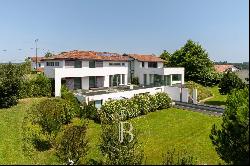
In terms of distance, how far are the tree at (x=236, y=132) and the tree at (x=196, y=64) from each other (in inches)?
2157

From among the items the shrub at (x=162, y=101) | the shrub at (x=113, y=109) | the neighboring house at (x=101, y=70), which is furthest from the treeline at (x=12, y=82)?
the shrub at (x=162, y=101)

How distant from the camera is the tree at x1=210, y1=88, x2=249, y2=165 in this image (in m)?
13.3

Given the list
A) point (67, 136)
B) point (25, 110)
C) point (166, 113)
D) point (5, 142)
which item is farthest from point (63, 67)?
point (67, 136)

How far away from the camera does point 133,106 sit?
39.7m

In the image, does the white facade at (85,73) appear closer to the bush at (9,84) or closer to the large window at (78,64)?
the large window at (78,64)

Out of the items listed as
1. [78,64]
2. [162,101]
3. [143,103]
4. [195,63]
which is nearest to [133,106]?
[143,103]

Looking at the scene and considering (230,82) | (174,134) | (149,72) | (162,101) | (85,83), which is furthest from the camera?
(149,72)

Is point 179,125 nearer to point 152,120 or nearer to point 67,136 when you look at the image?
point 152,120

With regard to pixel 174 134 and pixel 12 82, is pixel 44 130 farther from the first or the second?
pixel 174 134

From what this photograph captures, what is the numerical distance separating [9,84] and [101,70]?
52.9ft

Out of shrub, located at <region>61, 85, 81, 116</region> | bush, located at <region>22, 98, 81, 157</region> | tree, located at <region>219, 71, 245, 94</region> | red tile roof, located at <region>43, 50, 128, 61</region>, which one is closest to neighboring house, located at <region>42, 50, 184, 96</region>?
red tile roof, located at <region>43, 50, 128, 61</region>

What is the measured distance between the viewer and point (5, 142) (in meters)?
27.8

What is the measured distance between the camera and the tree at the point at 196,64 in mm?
69688

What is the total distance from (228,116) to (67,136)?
988cm
